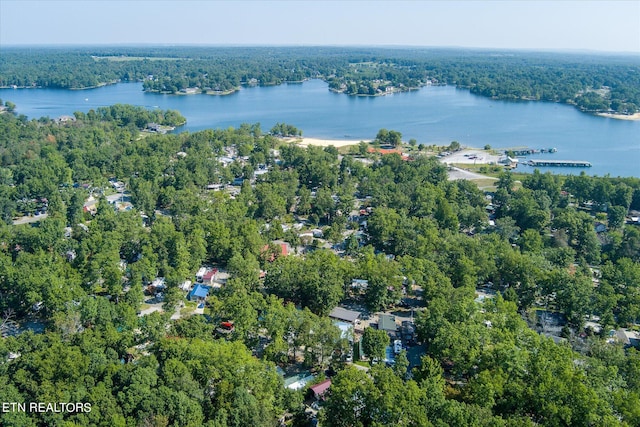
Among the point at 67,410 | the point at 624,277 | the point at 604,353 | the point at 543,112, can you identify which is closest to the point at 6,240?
the point at 67,410

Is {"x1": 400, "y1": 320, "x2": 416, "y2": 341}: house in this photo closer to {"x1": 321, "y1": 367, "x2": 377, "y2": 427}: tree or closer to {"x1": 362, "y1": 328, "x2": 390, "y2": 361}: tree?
{"x1": 362, "y1": 328, "x2": 390, "y2": 361}: tree

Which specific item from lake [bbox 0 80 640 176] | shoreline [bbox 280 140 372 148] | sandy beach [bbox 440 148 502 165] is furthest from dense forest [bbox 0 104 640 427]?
lake [bbox 0 80 640 176]

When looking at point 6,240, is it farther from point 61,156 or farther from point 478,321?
point 478,321

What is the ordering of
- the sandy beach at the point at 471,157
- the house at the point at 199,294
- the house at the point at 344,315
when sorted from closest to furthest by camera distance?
the house at the point at 344,315 < the house at the point at 199,294 < the sandy beach at the point at 471,157

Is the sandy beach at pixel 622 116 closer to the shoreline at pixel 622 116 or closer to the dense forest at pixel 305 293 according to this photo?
the shoreline at pixel 622 116

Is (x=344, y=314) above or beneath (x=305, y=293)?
beneath

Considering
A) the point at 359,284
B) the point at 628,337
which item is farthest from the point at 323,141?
the point at 628,337

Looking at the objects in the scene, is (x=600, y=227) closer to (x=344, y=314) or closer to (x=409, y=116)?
(x=344, y=314)

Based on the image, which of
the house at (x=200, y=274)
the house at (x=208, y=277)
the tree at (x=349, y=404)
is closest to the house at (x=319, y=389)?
the tree at (x=349, y=404)
